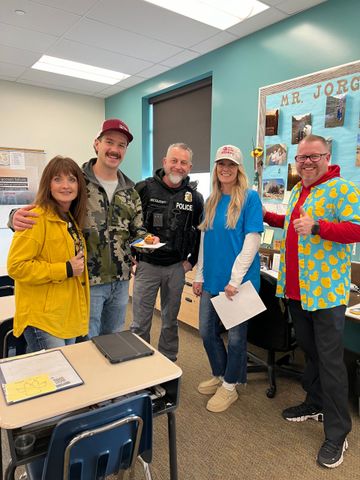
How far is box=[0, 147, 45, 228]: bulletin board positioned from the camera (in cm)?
502

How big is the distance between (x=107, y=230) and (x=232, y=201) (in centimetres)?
76

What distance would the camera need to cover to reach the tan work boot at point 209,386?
2.49m

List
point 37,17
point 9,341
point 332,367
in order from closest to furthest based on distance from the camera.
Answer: point 332,367 → point 9,341 → point 37,17

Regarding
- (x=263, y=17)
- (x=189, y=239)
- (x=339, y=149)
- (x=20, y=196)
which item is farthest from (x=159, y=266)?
(x=20, y=196)

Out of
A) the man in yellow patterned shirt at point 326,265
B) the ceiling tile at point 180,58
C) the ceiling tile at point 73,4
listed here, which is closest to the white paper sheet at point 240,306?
the man in yellow patterned shirt at point 326,265

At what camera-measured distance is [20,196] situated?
523cm

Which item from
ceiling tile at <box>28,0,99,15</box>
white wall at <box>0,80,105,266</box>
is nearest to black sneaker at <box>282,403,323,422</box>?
ceiling tile at <box>28,0,99,15</box>

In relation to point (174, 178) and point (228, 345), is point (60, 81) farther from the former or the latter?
point (228, 345)

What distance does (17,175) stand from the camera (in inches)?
203

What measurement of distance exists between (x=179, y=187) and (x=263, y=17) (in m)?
1.79

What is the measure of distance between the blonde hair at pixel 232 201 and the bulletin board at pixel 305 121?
3.50 feet

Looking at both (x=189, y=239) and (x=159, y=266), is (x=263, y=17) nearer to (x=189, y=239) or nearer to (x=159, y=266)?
(x=189, y=239)

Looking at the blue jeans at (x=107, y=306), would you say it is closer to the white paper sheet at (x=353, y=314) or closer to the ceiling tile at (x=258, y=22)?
the white paper sheet at (x=353, y=314)

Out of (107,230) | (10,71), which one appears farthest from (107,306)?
(10,71)
